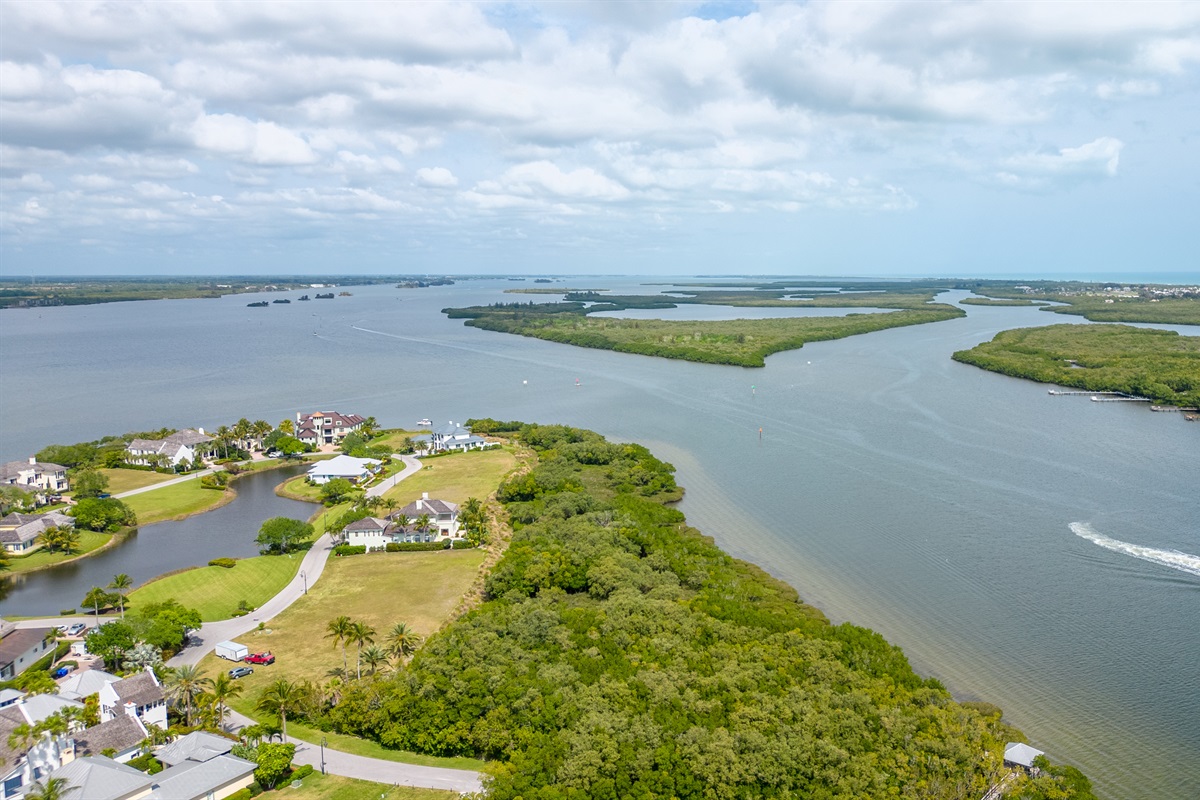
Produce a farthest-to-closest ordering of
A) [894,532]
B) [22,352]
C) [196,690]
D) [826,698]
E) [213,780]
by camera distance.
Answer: [22,352], [894,532], [196,690], [826,698], [213,780]

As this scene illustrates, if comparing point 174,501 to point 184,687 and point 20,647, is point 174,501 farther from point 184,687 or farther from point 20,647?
point 184,687

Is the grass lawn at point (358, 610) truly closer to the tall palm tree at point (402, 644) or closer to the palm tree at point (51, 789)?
the tall palm tree at point (402, 644)

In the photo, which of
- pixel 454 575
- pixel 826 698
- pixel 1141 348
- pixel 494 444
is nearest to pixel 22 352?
pixel 494 444

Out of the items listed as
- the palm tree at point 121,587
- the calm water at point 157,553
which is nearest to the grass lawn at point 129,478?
the calm water at point 157,553

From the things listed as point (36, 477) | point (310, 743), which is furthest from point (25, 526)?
point (310, 743)

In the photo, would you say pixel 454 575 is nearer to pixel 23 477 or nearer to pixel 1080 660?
pixel 1080 660

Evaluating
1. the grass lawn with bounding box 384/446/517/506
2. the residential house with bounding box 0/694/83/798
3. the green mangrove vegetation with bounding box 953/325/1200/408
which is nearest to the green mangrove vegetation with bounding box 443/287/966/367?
the green mangrove vegetation with bounding box 953/325/1200/408

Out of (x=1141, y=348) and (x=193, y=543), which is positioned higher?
(x=1141, y=348)
